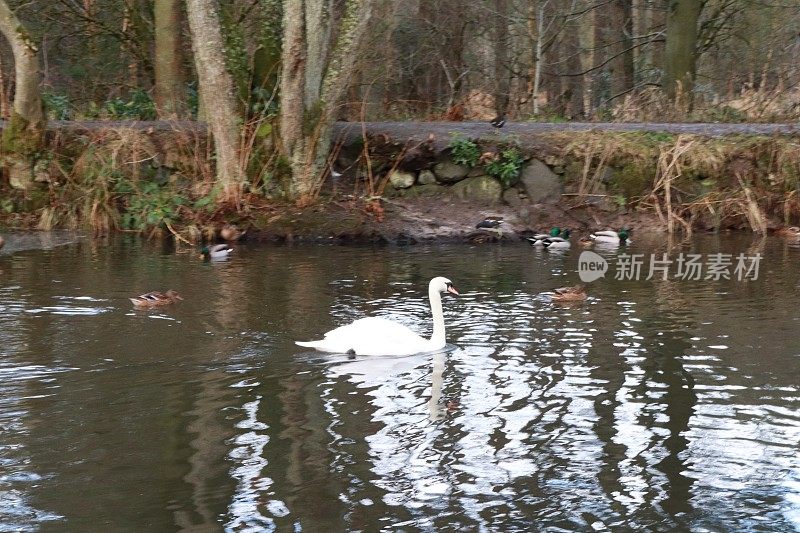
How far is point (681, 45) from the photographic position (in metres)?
23.6

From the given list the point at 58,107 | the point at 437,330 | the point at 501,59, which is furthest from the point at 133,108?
the point at 437,330

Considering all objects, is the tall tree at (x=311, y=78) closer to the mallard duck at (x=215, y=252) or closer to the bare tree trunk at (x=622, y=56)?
the mallard duck at (x=215, y=252)

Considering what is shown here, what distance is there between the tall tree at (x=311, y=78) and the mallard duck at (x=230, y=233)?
1.31 metres

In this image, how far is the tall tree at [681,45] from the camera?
23.4 m

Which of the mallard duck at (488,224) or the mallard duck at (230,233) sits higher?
the mallard duck at (488,224)

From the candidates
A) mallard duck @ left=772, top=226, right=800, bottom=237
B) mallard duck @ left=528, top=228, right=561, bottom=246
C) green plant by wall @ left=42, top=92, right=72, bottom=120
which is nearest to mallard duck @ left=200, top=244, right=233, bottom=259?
mallard duck @ left=528, top=228, right=561, bottom=246

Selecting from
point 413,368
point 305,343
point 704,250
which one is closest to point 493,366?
point 413,368

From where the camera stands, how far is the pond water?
20.6 ft

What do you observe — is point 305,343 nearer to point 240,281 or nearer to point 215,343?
point 215,343

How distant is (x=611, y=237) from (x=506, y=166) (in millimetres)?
2689

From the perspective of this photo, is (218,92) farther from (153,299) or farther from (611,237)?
(611,237)

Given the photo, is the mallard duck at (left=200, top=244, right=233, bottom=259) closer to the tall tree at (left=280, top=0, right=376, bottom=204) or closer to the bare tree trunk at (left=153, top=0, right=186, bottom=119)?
the tall tree at (left=280, top=0, right=376, bottom=204)

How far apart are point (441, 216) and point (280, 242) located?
3067 millimetres

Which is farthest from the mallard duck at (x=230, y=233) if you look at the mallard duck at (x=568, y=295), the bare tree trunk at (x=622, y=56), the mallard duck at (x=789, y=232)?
the bare tree trunk at (x=622, y=56)
